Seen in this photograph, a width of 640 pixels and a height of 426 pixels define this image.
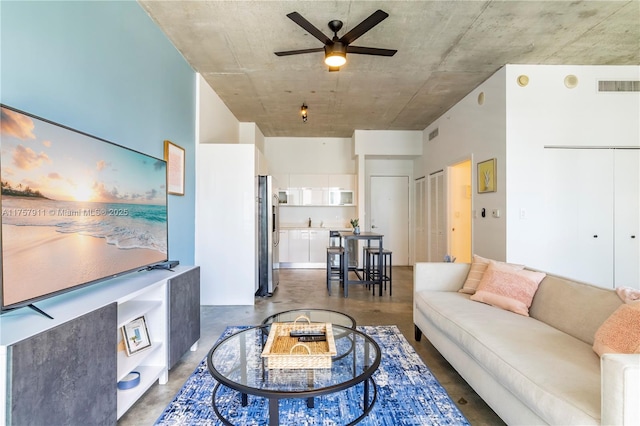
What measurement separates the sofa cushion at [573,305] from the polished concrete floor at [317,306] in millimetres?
716

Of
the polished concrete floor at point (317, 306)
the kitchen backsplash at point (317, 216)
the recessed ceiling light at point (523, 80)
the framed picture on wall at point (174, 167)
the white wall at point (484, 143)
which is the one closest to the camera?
the polished concrete floor at point (317, 306)

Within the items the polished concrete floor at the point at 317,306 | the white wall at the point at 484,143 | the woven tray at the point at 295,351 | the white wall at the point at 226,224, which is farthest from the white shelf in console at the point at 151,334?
the white wall at the point at 484,143

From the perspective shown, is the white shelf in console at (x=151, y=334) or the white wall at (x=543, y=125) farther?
the white wall at (x=543, y=125)

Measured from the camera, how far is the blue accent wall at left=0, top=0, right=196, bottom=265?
146 cm

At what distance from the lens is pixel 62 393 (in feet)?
3.89

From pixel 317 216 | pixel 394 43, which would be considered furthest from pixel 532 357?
pixel 317 216

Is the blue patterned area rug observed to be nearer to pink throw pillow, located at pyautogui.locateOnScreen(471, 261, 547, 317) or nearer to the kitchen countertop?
pink throw pillow, located at pyautogui.locateOnScreen(471, 261, 547, 317)

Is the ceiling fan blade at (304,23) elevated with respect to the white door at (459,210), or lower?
elevated

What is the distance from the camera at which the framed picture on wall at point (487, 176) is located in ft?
12.4

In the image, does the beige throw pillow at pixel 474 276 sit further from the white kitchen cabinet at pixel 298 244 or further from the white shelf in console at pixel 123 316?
the white kitchen cabinet at pixel 298 244

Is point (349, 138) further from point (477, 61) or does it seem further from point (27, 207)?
point (27, 207)

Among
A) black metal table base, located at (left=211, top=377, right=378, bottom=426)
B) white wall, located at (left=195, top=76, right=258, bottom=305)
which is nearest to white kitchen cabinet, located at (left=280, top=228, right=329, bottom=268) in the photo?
white wall, located at (left=195, top=76, right=258, bottom=305)

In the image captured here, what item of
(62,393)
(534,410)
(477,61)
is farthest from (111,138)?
(477,61)

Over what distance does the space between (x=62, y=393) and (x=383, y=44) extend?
3.55 m
